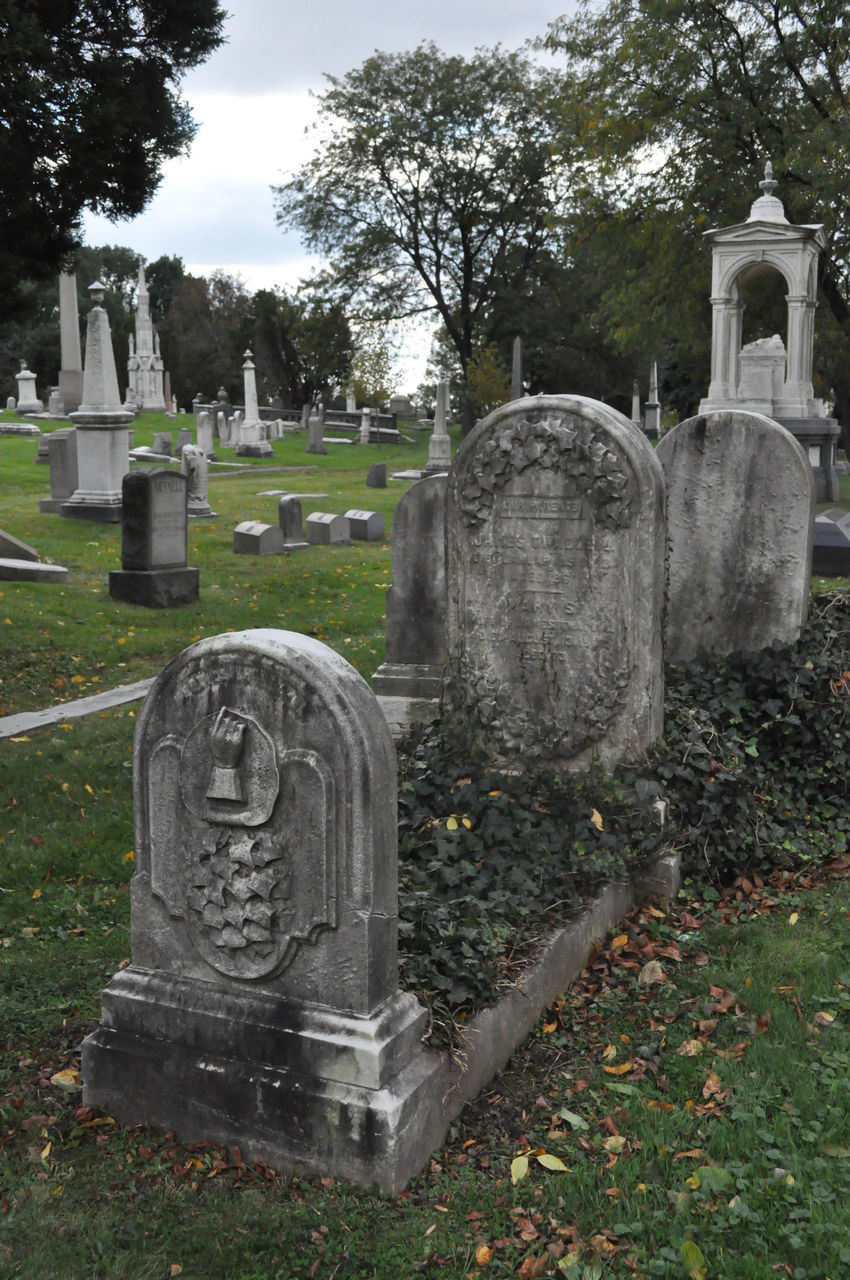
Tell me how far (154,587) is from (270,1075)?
961 cm

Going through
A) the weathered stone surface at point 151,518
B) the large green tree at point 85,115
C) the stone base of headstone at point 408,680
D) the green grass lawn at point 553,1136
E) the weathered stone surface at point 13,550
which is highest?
the large green tree at point 85,115

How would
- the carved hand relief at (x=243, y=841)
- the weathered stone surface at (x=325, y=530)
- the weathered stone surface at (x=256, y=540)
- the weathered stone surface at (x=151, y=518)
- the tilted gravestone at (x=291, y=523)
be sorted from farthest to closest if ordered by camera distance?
the weathered stone surface at (x=325, y=530) < the tilted gravestone at (x=291, y=523) < the weathered stone surface at (x=256, y=540) < the weathered stone surface at (x=151, y=518) < the carved hand relief at (x=243, y=841)

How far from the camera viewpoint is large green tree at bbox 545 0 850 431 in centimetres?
2383

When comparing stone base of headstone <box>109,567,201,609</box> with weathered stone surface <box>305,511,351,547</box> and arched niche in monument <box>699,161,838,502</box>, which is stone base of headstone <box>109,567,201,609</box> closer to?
weathered stone surface <box>305,511,351,547</box>

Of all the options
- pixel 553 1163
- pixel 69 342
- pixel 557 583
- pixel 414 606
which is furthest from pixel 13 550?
pixel 69 342

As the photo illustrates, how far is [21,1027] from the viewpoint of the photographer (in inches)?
170

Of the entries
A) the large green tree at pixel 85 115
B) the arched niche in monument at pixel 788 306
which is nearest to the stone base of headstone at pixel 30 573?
the large green tree at pixel 85 115

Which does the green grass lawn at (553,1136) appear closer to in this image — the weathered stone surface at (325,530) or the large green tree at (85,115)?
the large green tree at (85,115)

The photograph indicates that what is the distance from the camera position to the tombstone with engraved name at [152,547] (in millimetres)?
12672

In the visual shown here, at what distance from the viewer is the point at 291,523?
1681cm

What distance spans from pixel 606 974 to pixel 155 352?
4871 centimetres

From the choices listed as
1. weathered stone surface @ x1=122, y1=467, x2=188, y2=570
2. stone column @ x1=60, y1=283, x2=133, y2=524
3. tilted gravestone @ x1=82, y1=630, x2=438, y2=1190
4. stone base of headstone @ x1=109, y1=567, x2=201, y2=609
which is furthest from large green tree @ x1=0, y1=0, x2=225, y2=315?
stone column @ x1=60, y1=283, x2=133, y2=524

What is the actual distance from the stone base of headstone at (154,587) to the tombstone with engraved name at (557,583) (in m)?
7.13

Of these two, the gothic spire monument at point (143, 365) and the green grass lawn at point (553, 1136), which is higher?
the gothic spire monument at point (143, 365)
